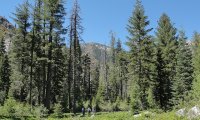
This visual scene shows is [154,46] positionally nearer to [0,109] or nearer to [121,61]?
[0,109]

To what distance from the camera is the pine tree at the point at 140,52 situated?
43.0 meters

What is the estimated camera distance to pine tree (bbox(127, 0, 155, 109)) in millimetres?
43000

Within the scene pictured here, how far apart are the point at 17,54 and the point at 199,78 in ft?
86.7

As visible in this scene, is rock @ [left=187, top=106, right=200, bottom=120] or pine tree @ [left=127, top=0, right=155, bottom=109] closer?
rock @ [left=187, top=106, right=200, bottom=120]

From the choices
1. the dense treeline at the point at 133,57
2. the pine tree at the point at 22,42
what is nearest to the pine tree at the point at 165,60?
the dense treeline at the point at 133,57

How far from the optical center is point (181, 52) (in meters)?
48.8

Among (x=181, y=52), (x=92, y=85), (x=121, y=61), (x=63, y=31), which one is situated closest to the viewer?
(x=63, y=31)

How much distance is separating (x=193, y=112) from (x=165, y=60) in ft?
85.0

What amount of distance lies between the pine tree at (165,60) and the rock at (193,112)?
65.6ft

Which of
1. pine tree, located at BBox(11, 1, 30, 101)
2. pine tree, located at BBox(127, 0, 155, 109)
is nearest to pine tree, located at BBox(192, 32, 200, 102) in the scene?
pine tree, located at BBox(127, 0, 155, 109)

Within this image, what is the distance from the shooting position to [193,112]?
65.1ft

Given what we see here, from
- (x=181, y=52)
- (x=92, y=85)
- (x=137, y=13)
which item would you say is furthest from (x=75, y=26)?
(x=92, y=85)

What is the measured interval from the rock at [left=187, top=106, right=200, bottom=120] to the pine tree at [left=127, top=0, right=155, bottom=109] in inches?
873

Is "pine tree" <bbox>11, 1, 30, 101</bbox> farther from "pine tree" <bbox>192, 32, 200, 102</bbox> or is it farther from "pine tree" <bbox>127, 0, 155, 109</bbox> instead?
"pine tree" <bbox>192, 32, 200, 102</bbox>
